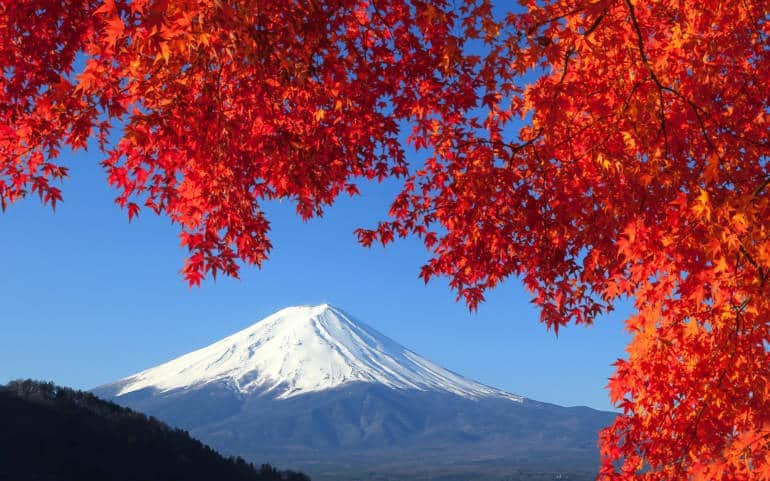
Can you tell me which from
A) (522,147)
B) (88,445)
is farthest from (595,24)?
(88,445)

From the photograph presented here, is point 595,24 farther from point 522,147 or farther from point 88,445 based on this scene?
point 88,445

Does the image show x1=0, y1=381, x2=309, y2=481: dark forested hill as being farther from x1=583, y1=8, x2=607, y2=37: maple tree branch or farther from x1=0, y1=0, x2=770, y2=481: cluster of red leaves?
x1=583, y1=8, x2=607, y2=37: maple tree branch

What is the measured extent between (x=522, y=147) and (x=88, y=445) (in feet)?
45.4

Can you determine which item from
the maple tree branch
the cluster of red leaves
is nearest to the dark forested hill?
the cluster of red leaves

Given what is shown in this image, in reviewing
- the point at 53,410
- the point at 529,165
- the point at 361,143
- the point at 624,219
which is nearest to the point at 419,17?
the point at 361,143

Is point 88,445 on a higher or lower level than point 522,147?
lower

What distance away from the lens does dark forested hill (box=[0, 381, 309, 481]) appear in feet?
50.6

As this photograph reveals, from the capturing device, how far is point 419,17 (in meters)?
8.17

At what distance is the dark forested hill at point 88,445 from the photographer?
15438mm

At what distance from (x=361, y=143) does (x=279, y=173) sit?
4.55 ft

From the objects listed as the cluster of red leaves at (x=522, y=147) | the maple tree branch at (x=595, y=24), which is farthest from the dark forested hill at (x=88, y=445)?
the maple tree branch at (x=595, y=24)

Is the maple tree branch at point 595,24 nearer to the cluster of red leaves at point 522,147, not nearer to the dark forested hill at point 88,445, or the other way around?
the cluster of red leaves at point 522,147

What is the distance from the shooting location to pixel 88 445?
16.5m

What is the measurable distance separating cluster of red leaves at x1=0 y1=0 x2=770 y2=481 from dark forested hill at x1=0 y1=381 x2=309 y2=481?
33.2ft
